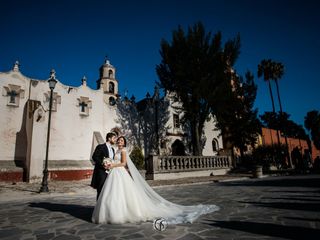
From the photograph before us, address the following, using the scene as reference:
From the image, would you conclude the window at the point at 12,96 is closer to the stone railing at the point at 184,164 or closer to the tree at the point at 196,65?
the stone railing at the point at 184,164

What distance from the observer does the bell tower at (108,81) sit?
103ft

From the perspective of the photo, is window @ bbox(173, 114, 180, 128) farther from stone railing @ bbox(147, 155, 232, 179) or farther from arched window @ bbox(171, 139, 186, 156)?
stone railing @ bbox(147, 155, 232, 179)

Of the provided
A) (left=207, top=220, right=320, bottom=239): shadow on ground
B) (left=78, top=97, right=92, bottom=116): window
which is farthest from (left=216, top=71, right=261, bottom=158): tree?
(left=207, top=220, right=320, bottom=239): shadow on ground

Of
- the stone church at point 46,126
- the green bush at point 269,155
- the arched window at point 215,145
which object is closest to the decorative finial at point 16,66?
the stone church at point 46,126

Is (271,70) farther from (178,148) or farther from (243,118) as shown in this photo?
(178,148)

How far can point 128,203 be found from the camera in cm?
496

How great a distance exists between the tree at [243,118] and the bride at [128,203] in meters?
20.6

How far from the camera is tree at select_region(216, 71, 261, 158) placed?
25.9 metres

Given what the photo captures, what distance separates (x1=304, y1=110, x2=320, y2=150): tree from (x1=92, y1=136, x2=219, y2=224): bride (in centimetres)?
6437

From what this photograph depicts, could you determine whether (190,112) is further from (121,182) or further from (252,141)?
(121,182)

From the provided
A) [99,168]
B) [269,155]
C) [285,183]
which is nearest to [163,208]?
[99,168]

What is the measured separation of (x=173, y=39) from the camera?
75.2 ft

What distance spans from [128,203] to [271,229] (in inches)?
113

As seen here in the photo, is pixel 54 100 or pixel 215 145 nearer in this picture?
pixel 54 100
